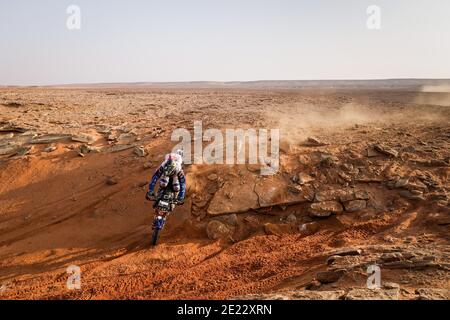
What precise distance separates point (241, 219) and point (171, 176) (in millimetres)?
1897

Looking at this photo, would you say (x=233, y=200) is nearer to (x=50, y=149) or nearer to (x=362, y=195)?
(x=362, y=195)

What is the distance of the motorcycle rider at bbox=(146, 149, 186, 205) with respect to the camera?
19.7ft

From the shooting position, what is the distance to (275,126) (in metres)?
10.5

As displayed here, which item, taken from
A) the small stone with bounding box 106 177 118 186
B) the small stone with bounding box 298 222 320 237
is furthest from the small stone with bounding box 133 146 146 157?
the small stone with bounding box 298 222 320 237

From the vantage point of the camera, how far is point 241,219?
687 cm

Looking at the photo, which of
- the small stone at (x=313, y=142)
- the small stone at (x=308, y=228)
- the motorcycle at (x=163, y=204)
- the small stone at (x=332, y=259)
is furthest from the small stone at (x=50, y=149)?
the small stone at (x=332, y=259)

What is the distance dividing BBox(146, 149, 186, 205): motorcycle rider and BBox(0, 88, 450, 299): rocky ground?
115 centimetres

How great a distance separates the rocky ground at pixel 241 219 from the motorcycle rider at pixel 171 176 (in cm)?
115

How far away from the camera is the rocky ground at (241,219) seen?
180 inches

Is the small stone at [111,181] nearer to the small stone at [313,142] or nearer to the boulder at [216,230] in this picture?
the boulder at [216,230]

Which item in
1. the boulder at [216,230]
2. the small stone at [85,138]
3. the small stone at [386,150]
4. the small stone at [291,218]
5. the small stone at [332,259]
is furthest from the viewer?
the small stone at [85,138]
